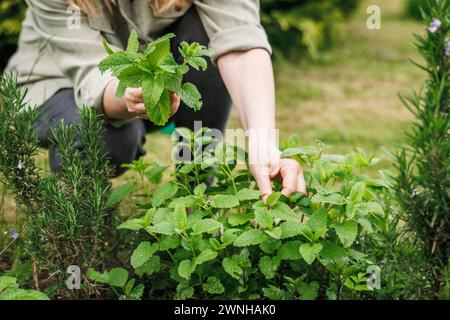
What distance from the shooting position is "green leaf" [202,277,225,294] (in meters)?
1.86

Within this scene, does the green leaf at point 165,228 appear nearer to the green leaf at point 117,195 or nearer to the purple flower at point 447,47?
the green leaf at point 117,195

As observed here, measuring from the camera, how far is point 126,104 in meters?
1.97

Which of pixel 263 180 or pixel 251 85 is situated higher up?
pixel 251 85

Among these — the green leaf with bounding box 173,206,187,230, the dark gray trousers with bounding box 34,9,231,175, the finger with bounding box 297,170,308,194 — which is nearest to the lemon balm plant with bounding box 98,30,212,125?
the green leaf with bounding box 173,206,187,230

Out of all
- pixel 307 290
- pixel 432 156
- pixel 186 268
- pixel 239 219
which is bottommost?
pixel 307 290

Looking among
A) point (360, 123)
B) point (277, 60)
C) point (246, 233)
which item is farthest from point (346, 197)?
point (277, 60)

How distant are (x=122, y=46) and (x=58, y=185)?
2.89ft

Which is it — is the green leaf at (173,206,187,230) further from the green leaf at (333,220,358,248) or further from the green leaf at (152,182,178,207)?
the green leaf at (333,220,358,248)

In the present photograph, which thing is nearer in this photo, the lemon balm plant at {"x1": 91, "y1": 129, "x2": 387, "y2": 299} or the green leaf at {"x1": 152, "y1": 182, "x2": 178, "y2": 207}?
the lemon balm plant at {"x1": 91, "y1": 129, "x2": 387, "y2": 299}

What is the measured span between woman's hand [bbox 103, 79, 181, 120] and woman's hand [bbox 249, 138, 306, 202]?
12.1 inches

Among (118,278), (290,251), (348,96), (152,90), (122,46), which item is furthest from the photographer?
(348,96)

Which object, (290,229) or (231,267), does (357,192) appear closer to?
(290,229)

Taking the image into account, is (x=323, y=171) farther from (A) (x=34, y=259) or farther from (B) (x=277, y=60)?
(B) (x=277, y=60)

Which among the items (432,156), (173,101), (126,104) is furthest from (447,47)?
(126,104)
